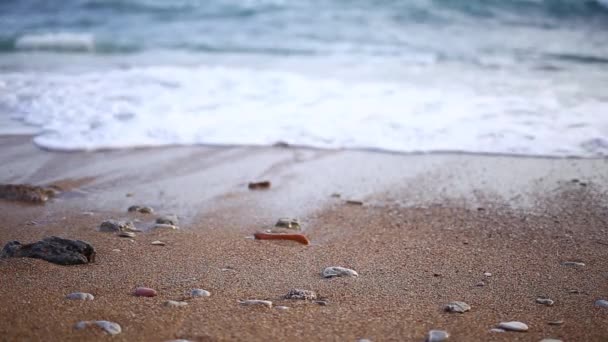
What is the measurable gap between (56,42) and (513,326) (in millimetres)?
9236

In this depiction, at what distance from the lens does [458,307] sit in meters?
2.30

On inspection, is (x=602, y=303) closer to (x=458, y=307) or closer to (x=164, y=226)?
(x=458, y=307)

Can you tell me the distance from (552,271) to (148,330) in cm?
165

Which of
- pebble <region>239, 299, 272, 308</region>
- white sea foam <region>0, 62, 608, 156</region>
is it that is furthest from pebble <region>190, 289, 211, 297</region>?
white sea foam <region>0, 62, 608, 156</region>

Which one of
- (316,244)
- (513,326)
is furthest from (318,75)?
(513,326)

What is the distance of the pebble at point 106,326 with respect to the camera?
201 cm

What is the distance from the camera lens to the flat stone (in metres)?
3.06

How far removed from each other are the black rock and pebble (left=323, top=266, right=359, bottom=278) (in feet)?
3.15

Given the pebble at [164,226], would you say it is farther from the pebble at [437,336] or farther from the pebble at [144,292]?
the pebble at [437,336]

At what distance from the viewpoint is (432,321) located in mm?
2199

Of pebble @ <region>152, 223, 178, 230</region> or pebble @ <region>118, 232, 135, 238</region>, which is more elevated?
pebble @ <region>118, 232, 135, 238</region>

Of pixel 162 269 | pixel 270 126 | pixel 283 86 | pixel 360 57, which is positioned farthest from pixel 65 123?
pixel 360 57

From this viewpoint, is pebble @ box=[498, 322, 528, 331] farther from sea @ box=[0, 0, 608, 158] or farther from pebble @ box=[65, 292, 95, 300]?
sea @ box=[0, 0, 608, 158]

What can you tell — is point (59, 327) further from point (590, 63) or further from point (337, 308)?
point (590, 63)
